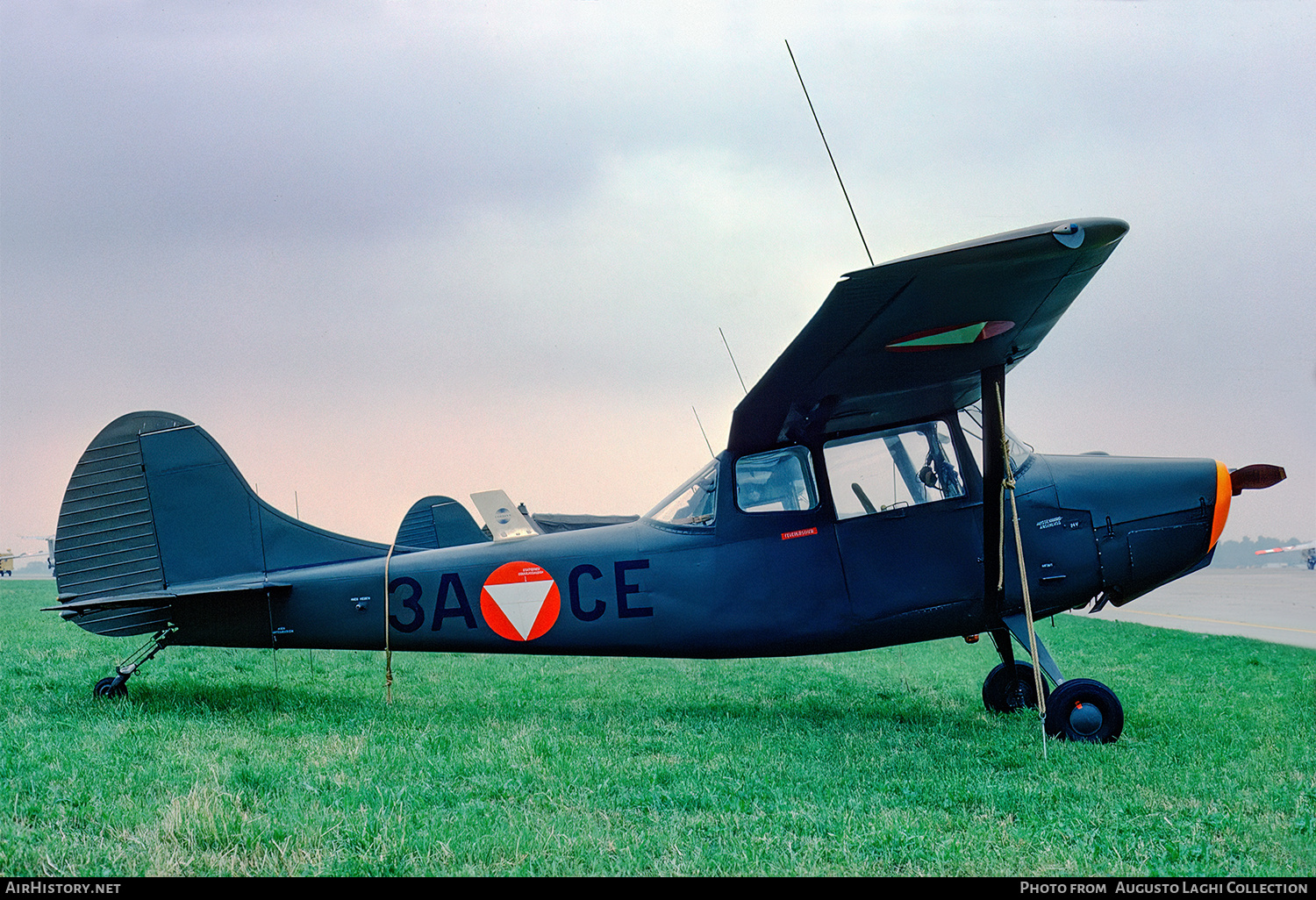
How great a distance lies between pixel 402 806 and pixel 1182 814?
3.77 metres

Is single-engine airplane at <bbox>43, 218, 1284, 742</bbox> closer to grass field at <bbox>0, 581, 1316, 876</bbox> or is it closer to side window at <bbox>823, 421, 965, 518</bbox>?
side window at <bbox>823, 421, 965, 518</bbox>

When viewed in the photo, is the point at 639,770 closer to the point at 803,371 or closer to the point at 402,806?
the point at 402,806

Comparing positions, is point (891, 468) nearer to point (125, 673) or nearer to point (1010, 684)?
point (1010, 684)

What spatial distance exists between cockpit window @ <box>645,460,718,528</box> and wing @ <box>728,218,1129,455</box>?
1.27 ft

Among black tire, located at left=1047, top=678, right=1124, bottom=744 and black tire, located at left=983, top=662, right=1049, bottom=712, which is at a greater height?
black tire, located at left=1047, top=678, right=1124, bottom=744

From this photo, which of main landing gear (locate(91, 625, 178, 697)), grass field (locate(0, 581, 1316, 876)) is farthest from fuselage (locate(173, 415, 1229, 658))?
main landing gear (locate(91, 625, 178, 697))

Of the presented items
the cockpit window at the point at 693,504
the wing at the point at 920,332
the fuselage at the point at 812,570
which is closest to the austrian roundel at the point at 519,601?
the fuselage at the point at 812,570

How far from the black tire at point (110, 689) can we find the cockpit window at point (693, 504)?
4591 mm

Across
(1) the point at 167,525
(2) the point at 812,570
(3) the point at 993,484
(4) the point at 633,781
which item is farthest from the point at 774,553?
(1) the point at 167,525

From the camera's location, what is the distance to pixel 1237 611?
74.2 ft

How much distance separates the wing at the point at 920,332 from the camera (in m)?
4.43

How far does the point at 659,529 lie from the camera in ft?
22.4

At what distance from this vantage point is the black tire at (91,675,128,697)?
703 cm

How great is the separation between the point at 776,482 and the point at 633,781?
271 centimetres
